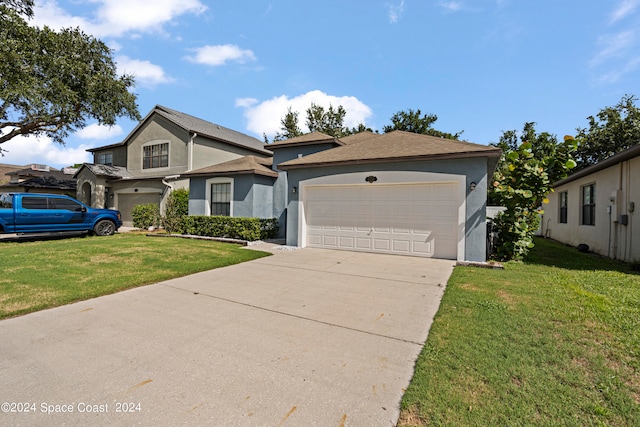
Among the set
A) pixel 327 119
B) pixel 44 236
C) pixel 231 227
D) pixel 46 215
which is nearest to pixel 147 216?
pixel 44 236

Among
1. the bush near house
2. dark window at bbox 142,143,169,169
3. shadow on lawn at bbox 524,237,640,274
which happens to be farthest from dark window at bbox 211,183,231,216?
shadow on lawn at bbox 524,237,640,274

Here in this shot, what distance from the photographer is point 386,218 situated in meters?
9.27

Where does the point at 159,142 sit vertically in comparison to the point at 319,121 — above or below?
below

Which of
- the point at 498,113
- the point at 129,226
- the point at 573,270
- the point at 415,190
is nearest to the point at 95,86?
the point at 129,226

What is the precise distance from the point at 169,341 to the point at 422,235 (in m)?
7.25

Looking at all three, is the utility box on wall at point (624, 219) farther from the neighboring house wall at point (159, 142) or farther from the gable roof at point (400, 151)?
the neighboring house wall at point (159, 142)

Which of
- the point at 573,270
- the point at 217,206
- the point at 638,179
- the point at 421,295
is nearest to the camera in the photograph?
the point at 421,295

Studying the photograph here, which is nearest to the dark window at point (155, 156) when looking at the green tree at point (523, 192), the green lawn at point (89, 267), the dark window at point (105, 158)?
the dark window at point (105, 158)

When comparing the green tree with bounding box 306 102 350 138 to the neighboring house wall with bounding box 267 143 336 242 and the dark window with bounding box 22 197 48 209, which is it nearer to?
the neighboring house wall with bounding box 267 143 336 242

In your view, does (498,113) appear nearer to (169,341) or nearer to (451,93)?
(451,93)

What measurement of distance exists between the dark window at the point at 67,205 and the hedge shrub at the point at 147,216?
434cm

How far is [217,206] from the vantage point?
14.3 metres

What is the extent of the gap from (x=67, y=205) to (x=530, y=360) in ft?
52.9

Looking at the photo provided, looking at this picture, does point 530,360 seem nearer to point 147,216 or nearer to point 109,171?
point 147,216
